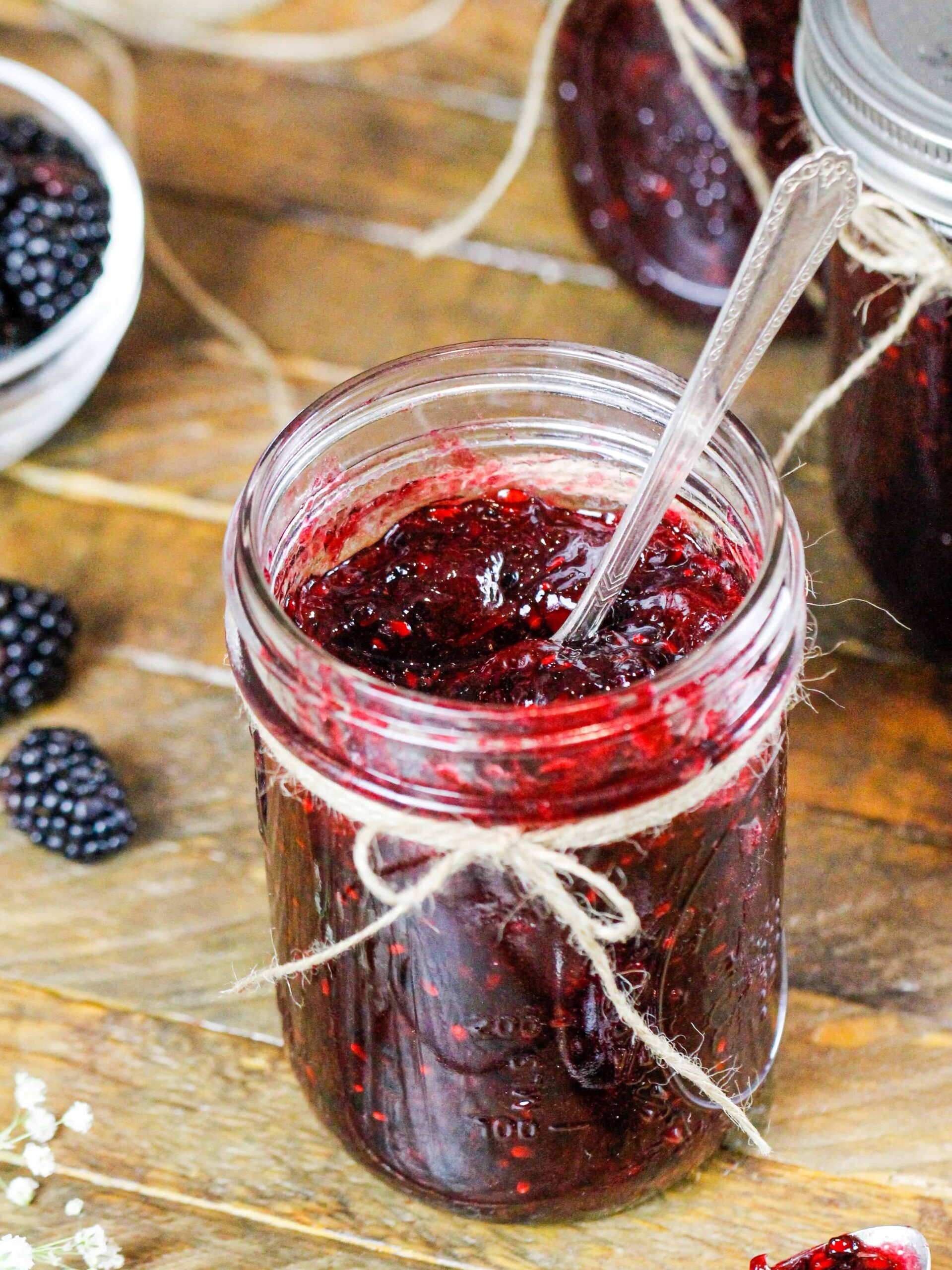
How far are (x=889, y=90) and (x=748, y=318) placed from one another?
0.27 m

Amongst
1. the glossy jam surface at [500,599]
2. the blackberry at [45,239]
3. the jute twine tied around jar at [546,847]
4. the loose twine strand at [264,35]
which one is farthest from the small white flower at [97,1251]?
the loose twine strand at [264,35]

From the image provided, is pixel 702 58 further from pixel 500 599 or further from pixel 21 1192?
pixel 21 1192

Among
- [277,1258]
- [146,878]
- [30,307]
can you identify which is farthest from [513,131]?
[277,1258]

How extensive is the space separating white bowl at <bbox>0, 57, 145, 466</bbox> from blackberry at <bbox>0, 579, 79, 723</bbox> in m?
0.18

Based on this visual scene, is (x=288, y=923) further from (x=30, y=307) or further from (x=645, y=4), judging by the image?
(x=645, y=4)

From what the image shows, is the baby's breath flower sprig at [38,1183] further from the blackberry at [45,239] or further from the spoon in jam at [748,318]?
the blackberry at [45,239]

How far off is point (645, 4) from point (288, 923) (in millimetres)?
778

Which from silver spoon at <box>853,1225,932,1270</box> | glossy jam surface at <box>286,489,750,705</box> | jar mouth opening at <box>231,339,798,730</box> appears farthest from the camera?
silver spoon at <box>853,1225,932,1270</box>

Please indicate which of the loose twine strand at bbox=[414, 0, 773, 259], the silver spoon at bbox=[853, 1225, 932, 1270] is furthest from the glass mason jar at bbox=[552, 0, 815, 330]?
the silver spoon at bbox=[853, 1225, 932, 1270]

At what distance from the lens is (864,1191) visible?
962 millimetres

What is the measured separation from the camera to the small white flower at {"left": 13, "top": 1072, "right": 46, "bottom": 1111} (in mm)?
979

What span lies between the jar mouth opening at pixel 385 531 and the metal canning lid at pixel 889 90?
23cm

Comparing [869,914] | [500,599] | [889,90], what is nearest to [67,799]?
[500,599]

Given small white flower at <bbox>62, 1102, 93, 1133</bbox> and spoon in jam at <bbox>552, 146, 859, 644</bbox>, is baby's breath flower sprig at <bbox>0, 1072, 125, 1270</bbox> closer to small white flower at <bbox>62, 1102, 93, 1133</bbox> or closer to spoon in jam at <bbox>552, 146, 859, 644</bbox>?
small white flower at <bbox>62, 1102, 93, 1133</bbox>
